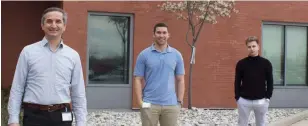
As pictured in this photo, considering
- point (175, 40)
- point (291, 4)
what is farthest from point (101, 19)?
point (291, 4)

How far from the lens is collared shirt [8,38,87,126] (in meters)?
3.85

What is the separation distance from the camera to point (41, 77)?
3.87 meters

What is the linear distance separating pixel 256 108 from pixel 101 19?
6.63 metres

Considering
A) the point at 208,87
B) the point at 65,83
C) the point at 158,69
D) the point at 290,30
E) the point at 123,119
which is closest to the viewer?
the point at 65,83

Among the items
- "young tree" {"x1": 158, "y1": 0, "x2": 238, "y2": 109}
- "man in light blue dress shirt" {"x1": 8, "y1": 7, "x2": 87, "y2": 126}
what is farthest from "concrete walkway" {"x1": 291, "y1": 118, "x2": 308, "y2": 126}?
"man in light blue dress shirt" {"x1": 8, "y1": 7, "x2": 87, "y2": 126}

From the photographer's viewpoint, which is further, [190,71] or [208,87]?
[208,87]

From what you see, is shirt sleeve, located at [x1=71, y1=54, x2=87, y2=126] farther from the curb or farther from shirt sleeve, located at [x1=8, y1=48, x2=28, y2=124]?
the curb

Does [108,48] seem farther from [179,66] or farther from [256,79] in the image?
[179,66]

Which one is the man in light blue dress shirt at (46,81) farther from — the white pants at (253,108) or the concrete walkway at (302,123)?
the concrete walkway at (302,123)

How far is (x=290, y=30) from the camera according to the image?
14297 mm

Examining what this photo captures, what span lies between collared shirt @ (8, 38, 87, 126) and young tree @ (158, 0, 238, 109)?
7736 millimetres

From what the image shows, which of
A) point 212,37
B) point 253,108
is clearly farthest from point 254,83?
point 212,37

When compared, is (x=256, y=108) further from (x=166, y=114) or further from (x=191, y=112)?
(x=191, y=112)

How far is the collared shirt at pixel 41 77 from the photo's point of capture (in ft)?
12.6
